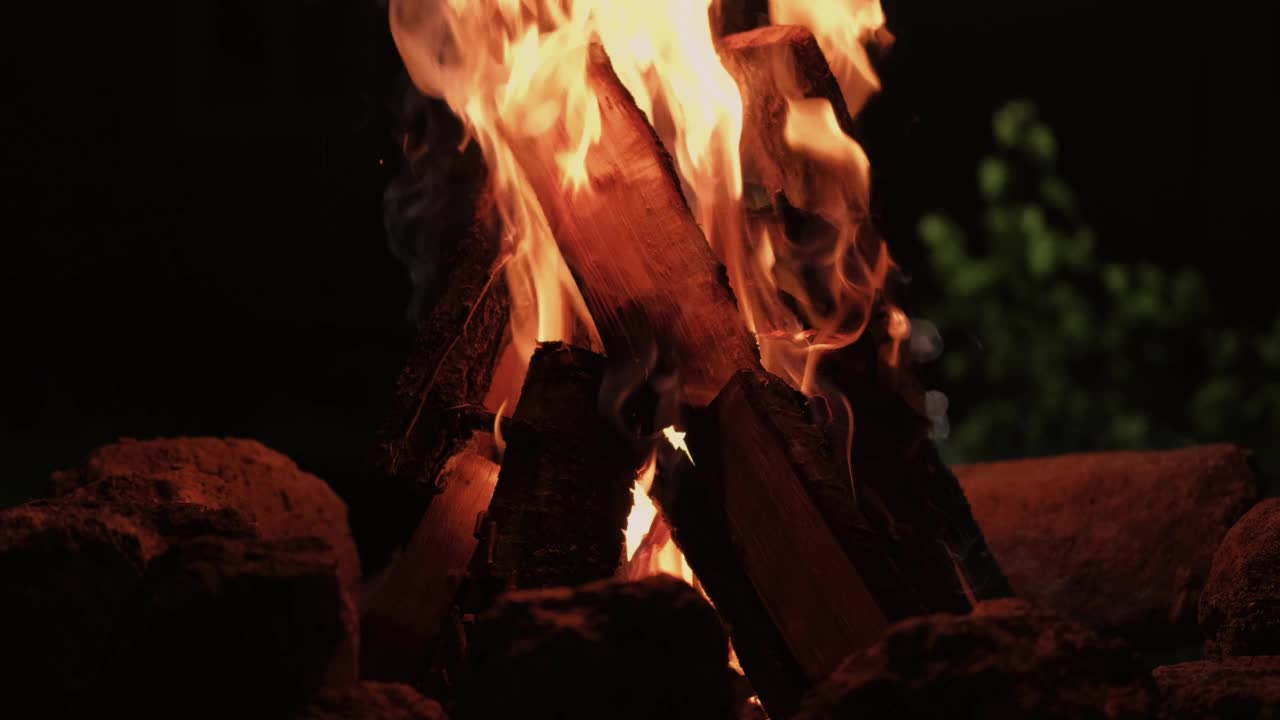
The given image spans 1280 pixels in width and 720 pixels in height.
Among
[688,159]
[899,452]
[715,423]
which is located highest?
[688,159]

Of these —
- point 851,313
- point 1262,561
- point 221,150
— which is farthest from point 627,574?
point 221,150

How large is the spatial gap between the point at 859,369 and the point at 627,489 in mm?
637

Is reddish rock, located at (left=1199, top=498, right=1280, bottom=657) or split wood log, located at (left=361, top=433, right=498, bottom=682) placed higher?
split wood log, located at (left=361, top=433, right=498, bottom=682)

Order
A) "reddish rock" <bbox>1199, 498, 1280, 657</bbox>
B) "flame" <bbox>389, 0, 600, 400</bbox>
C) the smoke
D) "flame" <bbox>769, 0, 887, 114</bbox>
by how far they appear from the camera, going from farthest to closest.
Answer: the smoke < "flame" <bbox>769, 0, 887, 114</bbox> < "flame" <bbox>389, 0, 600, 400</bbox> < "reddish rock" <bbox>1199, 498, 1280, 657</bbox>

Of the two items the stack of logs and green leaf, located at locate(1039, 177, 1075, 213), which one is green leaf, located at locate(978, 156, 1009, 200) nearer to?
green leaf, located at locate(1039, 177, 1075, 213)

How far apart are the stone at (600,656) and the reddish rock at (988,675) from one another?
157 mm

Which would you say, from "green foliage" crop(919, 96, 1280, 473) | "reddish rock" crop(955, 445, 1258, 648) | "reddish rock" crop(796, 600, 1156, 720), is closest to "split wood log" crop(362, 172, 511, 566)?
"reddish rock" crop(796, 600, 1156, 720)

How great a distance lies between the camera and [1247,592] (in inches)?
92.1

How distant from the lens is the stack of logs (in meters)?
1.95

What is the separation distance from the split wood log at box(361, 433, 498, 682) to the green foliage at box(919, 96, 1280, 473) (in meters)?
4.06

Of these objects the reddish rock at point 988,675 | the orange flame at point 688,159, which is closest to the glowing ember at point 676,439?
the orange flame at point 688,159

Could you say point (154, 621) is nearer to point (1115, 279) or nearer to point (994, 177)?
point (994, 177)

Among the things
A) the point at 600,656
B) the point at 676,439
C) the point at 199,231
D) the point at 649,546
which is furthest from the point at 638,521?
the point at 199,231

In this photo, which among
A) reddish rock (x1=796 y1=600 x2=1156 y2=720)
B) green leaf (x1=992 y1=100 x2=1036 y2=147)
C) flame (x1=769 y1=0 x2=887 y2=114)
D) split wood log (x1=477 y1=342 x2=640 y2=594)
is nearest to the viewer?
reddish rock (x1=796 y1=600 x2=1156 y2=720)
